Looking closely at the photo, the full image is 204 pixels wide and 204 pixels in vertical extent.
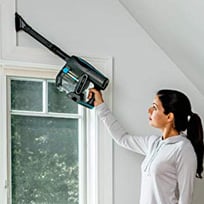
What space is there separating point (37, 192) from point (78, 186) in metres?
0.28

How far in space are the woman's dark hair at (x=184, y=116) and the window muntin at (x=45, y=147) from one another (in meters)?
0.63

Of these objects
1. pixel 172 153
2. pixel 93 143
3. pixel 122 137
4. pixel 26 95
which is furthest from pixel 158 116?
pixel 26 95

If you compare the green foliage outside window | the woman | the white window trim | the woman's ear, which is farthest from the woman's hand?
the woman's ear

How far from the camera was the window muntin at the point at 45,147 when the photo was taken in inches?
113

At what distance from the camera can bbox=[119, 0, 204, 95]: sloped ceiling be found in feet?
A: 8.69

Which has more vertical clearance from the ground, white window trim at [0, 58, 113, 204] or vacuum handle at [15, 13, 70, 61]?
vacuum handle at [15, 13, 70, 61]

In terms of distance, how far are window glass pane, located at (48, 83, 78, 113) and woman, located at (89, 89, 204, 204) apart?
246mm

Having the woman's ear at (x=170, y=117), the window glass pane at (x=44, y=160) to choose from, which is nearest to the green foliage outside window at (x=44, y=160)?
the window glass pane at (x=44, y=160)

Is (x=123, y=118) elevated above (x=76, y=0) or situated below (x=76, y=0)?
below

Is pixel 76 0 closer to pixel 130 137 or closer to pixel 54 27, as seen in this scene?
pixel 54 27

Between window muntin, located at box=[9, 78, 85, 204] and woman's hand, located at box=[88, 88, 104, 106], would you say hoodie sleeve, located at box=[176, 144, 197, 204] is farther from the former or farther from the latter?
window muntin, located at box=[9, 78, 85, 204]

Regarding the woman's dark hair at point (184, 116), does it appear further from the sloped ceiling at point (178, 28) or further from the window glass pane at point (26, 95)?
the window glass pane at point (26, 95)

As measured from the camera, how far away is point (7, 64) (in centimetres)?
275

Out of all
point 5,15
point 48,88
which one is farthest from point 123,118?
point 5,15
